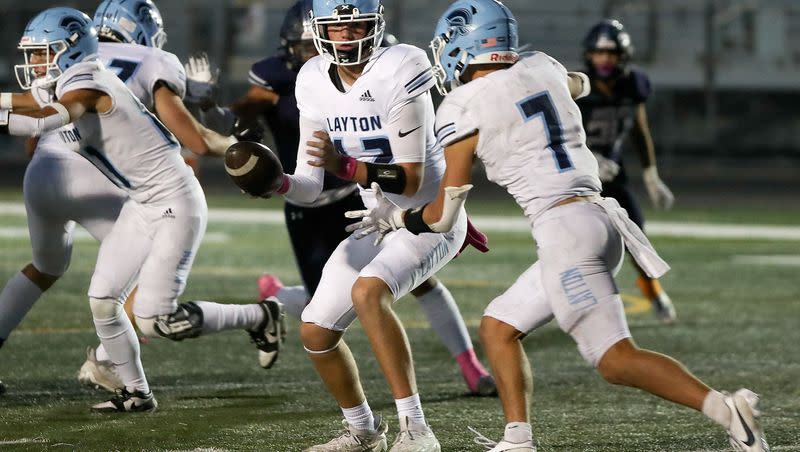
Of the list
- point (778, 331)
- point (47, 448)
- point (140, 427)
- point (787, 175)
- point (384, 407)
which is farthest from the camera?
point (787, 175)

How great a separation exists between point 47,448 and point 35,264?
4.40 ft

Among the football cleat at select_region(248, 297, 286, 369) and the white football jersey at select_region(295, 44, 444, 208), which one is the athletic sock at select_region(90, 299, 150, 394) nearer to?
the football cleat at select_region(248, 297, 286, 369)

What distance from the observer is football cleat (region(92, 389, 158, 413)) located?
17.2 ft

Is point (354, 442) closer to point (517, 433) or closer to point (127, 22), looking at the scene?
point (517, 433)

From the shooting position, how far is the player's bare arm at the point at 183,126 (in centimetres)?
533

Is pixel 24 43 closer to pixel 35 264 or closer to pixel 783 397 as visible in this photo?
pixel 35 264

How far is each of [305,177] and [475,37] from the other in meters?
0.79

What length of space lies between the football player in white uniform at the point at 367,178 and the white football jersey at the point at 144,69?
82 cm

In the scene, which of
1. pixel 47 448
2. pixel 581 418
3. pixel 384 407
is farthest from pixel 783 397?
pixel 47 448

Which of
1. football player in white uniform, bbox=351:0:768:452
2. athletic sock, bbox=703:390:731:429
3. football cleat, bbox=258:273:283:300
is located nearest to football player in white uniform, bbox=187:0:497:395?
football cleat, bbox=258:273:283:300

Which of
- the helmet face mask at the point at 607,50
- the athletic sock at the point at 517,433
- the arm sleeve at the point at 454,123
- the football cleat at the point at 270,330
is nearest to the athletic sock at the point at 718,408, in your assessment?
the athletic sock at the point at 517,433

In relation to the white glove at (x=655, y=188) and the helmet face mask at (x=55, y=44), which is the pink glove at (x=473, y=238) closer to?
the helmet face mask at (x=55, y=44)

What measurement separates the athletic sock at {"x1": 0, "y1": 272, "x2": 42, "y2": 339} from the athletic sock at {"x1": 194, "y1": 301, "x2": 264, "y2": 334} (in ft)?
2.69

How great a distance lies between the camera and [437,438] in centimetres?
482
